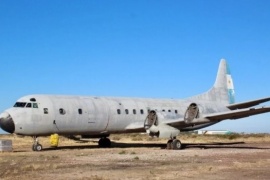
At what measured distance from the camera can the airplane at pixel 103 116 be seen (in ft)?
81.5

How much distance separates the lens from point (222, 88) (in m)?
38.2

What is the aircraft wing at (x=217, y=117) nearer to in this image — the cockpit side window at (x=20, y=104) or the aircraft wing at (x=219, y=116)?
the aircraft wing at (x=219, y=116)

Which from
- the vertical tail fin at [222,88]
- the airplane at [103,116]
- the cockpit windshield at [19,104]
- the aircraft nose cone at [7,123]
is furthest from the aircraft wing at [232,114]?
the aircraft nose cone at [7,123]

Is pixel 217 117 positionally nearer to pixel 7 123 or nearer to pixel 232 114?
pixel 232 114

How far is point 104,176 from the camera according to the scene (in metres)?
12.2

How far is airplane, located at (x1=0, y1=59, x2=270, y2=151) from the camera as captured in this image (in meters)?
24.8

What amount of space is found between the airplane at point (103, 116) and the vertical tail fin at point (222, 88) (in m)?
4.66

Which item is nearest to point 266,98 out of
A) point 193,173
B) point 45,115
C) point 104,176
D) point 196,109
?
point 196,109

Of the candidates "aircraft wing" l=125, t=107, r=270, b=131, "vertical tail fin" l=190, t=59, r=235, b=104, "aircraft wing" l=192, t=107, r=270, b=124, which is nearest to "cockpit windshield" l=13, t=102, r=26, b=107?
"aircraft wing" l=125, t=107, r=270, b=131

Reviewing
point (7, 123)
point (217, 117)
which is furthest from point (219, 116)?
point (7, 123)

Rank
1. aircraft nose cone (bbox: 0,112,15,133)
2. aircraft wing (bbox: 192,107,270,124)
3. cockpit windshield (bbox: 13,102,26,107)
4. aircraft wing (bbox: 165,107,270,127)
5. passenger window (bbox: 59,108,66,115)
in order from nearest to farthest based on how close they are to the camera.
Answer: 1. aircraft nose cone (bbox: 0,112,15,133)
2. cockpit windshield (bbox: 13,102,26,107)
3. aircraft wing (bbox: 192,107,270,124)
4. aircraft wing (bbox: 165,107,270,127)
5. passenger window (bbox: 59,108,66,115)

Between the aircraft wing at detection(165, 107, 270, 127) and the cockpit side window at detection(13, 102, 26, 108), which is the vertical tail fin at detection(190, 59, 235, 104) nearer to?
the aircraft wing at detection(165, 107, 270, 127)

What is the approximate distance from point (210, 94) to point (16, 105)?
18795mm

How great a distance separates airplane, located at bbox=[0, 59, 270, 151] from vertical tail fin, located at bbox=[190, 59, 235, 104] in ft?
15.3
